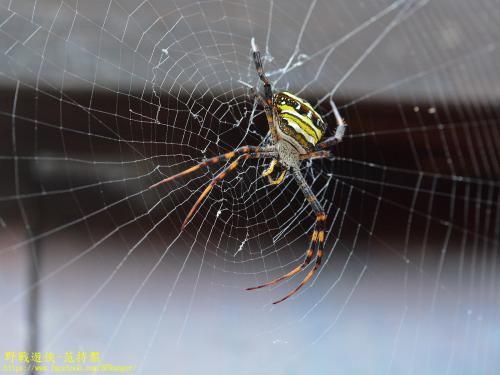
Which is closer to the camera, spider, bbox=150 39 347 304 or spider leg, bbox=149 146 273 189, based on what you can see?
spider leg, bbox=149 146 273 189

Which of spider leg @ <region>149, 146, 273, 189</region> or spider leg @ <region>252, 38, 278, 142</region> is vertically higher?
spider leg @ <region>252, 38, 278, 142</region>

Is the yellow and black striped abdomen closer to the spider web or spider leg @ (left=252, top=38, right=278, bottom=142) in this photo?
spider leg @ (left=252, top=38, right=278, bottom=142)

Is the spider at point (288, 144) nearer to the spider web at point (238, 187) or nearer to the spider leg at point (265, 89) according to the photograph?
the spider leg at point (265, 89)

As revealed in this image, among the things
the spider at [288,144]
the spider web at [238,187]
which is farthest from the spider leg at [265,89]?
the spider web at [238,187]

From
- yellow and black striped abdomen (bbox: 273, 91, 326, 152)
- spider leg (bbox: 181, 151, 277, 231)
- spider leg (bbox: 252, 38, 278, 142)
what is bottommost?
spider leg (bbox: 181, 151, 277, 231)

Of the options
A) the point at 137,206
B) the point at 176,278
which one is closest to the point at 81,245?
the point at 137,206

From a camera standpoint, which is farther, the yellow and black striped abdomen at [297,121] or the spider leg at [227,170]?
the yellow and black striped abdomen at [297,121]

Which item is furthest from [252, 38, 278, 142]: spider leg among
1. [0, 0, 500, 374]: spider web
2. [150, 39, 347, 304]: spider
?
[0, 0, 500, 374]: spider web

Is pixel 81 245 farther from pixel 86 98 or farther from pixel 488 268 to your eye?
pixel 488 268

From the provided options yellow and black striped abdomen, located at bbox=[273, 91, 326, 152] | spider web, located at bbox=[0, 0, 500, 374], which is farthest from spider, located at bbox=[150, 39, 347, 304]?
spider web, located at bbox=[0, 0, 500, 374]

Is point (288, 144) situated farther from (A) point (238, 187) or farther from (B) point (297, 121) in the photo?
(A) point (238, 187)
